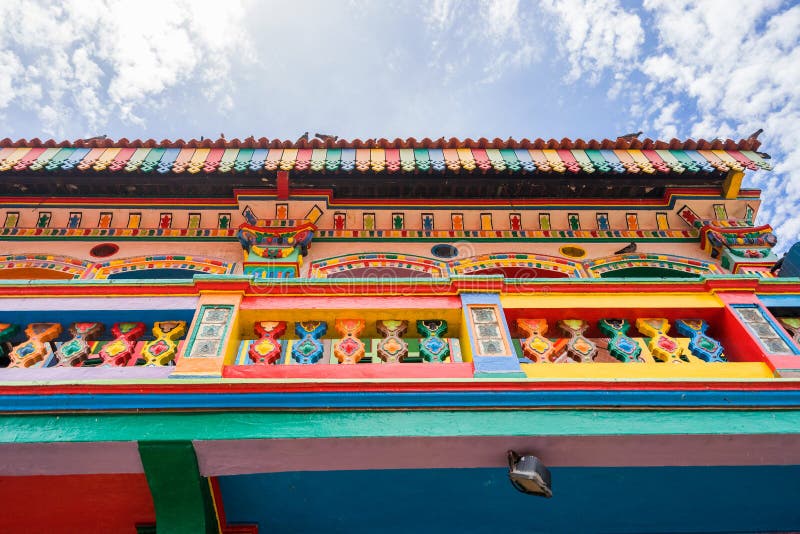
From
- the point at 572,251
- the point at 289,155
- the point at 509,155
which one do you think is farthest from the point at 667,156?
the point at 289,155

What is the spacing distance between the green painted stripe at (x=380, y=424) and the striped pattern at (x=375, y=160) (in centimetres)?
414

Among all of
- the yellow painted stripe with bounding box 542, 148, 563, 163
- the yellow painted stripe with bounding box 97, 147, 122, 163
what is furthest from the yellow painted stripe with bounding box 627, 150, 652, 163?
the yellow painted stripe with bounding box 97, 147, 122, 163

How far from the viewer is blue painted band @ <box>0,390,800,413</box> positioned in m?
4.15

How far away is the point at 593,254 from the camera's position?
843 centimetres

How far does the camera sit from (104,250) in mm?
8359

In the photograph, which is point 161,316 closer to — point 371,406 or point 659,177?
point 371,406

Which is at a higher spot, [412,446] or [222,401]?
[222,401]

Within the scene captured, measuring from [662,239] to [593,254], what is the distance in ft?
3.18

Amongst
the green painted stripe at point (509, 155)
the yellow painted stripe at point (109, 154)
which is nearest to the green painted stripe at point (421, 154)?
the green painted stripe at point (509, 155)

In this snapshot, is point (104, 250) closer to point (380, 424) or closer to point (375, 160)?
point (375, 160)

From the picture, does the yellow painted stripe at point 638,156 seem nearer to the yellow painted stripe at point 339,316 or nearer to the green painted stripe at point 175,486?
the yellow painted stripe at point 339,316

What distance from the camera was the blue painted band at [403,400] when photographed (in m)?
4.15

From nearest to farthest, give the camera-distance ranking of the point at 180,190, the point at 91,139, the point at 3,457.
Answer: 1. the point at 3,457
2. the point at 91,139
3. the point at 180,190

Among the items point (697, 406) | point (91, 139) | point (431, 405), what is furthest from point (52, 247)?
point (697, 406)
